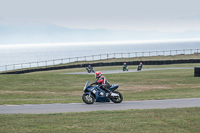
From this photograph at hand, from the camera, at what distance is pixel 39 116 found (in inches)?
500

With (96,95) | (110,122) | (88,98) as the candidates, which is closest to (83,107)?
(88,98)

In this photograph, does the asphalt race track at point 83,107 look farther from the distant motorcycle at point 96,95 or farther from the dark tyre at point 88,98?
the distant motorcycle at point 96,95

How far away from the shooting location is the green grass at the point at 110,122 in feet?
32.0

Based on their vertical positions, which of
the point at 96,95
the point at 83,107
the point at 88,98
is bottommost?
the point at 83,107

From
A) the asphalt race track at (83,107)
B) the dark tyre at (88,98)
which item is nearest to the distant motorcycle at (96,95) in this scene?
the dark tyre at (88,98)

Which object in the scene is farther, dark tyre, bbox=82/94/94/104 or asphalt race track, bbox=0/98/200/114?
dark tyre, bbox=82/94/94/104

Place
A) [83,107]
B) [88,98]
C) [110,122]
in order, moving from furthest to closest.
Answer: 1. [88,98]
2. [83,107]
3. [110,122]

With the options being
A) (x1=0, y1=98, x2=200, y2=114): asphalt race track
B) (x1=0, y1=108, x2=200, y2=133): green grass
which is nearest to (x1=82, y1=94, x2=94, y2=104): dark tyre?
(x1=0, y1=98, x2=200, y2=114): asphalt race track

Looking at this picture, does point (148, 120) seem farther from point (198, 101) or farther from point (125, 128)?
point (198, 101)

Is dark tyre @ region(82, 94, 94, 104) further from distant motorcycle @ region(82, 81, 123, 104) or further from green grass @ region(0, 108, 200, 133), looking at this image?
green grass @ region(0, 108, 200, 133)

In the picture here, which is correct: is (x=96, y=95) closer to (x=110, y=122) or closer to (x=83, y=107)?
(x=83, y=107)

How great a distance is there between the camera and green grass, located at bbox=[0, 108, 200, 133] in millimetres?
9742

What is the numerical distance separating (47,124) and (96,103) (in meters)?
6.20

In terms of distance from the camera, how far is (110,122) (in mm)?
10922
